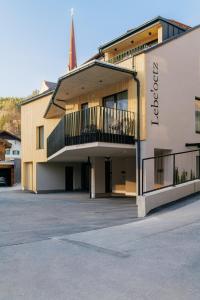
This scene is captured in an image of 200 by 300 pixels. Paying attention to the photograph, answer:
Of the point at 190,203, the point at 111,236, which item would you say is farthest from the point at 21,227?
the point at 190,203

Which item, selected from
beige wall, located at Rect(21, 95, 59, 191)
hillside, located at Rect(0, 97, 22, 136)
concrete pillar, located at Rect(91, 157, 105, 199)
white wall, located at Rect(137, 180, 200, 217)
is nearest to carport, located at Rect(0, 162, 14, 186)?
beige wall, located at Rect(21, 95, 59, 191)

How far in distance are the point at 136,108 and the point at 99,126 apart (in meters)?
1.84

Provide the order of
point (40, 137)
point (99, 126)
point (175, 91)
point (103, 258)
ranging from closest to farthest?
point (103, 258)
point (99, 126)
point (175, 91)
point (40, 137)

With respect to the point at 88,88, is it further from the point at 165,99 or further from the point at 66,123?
the point at 165,99

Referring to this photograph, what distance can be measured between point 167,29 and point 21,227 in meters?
11.4

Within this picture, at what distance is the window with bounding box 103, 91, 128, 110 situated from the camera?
14602 mm

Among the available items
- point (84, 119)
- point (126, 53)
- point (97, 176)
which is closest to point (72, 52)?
point (126, 53)

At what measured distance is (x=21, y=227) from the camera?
878cm

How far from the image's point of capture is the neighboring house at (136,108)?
1330 centimetres

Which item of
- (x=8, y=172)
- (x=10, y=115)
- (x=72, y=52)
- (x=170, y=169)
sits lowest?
(x=8, y=172)

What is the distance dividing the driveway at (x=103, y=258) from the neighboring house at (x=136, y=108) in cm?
324

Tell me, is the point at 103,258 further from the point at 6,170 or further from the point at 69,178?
the point at 6,170

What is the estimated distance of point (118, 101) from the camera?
1500 cm

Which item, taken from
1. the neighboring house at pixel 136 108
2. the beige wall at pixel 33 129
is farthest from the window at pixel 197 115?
the beige wall at pixel 33 129
